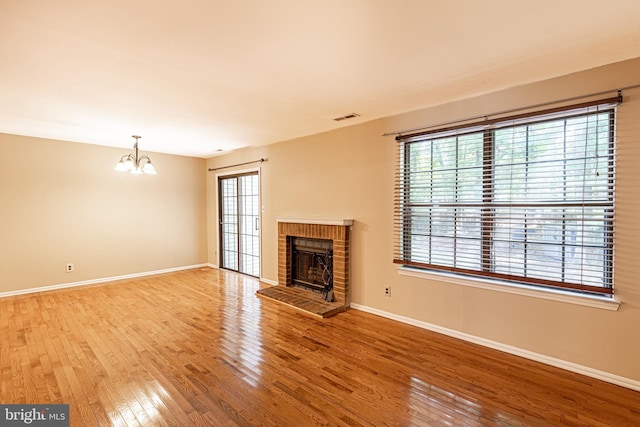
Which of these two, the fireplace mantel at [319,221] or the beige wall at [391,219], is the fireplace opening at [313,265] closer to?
the fireplace mantel at [319,221]

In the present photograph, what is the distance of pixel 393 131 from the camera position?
3.62m

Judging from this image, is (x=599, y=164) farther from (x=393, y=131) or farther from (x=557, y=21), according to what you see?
(x=393, y=131)

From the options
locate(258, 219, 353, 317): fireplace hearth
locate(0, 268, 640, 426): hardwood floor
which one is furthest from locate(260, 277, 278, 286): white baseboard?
locate(0, 268, 640, 426): hardwood floor

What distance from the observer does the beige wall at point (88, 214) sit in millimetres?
4570

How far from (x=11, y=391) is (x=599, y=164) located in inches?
186

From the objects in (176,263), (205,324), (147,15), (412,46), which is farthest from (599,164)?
(176,263)

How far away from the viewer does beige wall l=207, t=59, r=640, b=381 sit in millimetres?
2301

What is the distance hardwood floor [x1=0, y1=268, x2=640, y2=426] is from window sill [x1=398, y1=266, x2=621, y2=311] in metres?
0.58

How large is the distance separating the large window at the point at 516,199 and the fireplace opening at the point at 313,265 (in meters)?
1.12

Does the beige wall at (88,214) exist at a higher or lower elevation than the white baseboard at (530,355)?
higher

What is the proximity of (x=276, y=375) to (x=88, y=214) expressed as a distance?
4.71 metres

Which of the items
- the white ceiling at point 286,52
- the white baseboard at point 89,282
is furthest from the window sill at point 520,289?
the white baseboard at point 89,282

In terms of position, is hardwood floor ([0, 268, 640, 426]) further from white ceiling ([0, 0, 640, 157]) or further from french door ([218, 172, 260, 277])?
white ceiling ([0, 0, 640, 157])

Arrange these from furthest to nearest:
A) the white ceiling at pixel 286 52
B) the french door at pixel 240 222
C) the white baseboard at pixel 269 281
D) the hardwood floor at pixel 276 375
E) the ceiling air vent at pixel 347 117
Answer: the french door at pixel 240 222 < the white baseboard at pixel 269 281 < the ceiling air vent at pixel 347 117 < the hardwood floor at pixel 276 375 < the white ceiling at pixel 286 52
